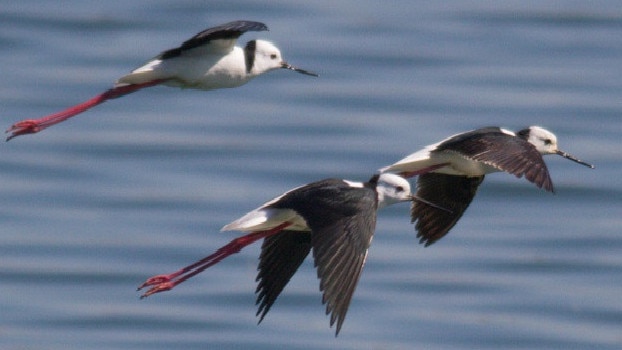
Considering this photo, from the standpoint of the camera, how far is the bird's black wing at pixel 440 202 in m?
12.1

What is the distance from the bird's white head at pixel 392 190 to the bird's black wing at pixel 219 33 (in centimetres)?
136

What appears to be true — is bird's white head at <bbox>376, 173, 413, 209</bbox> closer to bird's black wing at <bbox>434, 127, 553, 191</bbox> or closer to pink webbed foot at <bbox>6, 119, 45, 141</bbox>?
bird's black wing at <bbox>434, 127, 553, 191</bbox>

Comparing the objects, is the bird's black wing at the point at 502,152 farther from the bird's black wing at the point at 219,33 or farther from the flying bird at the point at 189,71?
the bird's black wing at the point at 219,33

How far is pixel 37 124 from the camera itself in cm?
1150

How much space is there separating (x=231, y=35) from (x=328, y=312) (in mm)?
2378

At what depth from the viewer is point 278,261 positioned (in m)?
11.3

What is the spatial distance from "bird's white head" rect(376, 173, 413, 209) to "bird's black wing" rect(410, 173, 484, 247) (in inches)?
22.5

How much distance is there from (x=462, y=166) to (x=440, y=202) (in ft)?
1.49

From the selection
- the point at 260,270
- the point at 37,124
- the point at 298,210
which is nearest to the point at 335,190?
the point at 298,210

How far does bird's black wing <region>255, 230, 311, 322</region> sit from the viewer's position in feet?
37.0

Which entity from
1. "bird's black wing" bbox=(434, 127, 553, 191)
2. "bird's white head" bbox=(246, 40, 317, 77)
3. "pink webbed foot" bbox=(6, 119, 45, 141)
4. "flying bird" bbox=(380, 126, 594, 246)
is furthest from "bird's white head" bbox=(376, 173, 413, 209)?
"pink webbed foot" bbox=(6, 119, 45, 141)

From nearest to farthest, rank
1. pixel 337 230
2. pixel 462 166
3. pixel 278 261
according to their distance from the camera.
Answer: pixel 337 230, pixel 278 261, pixel 462 166

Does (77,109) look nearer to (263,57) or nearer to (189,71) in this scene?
(189,71)

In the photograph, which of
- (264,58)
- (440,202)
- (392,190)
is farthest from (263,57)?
(440,202)
